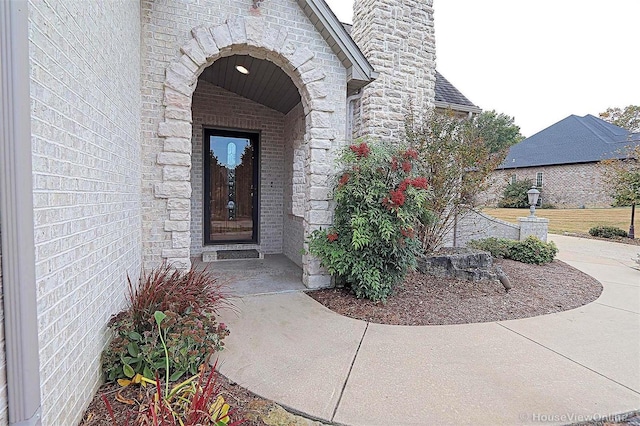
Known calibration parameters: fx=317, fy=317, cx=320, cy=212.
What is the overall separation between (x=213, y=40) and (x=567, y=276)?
739 cm

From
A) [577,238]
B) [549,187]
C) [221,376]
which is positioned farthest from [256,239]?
[549,187]

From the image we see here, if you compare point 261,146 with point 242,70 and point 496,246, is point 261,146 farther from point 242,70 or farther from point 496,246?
point 496,246

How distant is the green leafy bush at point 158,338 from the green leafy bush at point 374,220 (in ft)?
6.99

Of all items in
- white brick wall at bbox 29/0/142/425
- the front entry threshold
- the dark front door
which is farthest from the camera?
the dark front door

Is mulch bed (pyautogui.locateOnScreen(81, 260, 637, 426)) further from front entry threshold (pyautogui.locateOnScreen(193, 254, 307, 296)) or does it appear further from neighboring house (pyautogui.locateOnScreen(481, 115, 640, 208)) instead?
neighboring house (pyautogui.locateOnScreen(481, 115, 640, 208))

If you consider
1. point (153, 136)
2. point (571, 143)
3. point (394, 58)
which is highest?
point (571, 143)

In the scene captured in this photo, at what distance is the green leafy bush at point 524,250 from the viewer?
7.17m

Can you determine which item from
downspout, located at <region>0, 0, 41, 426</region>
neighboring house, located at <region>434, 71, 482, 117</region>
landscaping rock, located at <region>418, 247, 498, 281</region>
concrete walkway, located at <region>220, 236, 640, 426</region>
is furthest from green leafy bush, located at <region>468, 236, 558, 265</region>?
downspout, located at <region>0, 0, 41, 426</region>

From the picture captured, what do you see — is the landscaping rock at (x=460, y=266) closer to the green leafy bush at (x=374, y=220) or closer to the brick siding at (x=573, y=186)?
the green leafy bush at (x=374, y=220)

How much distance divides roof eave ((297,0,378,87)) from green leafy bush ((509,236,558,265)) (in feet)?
17.6

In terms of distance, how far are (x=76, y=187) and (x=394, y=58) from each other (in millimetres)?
6779

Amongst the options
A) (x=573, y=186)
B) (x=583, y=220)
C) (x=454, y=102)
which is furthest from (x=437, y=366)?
(x=573, y=186)

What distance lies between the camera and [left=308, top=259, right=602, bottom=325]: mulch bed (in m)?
4.07

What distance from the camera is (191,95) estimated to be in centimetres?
422
